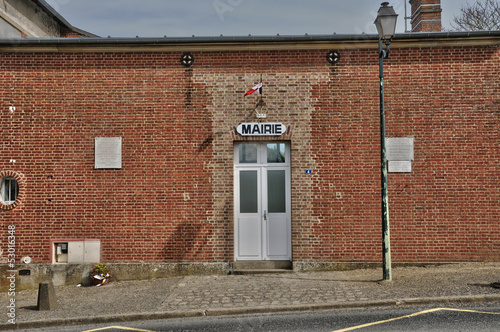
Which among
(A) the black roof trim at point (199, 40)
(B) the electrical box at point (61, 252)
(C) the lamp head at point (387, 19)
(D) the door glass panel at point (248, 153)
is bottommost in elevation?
(B) the electrical box at point (61, 252)

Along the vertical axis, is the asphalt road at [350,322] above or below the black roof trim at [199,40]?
below

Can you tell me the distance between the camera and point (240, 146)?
36.6 feet

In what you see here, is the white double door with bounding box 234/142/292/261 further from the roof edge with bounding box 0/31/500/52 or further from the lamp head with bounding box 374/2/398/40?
the lamp head with bounding box 374/2/398/40

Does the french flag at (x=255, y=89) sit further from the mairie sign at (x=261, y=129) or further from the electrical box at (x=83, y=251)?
the electrical box at (x=83, y=251)

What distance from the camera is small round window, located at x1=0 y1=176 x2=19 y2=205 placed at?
11.0 m

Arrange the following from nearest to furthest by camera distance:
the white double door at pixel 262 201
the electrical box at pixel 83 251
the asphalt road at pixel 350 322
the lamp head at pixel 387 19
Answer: the asphalt road at pixel 350 322
the lamp head at pixel 387 19
the electrical box at pixel 83 251
the white double door at pixel 262 201

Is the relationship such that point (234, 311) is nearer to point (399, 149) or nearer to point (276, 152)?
point (276, 152)

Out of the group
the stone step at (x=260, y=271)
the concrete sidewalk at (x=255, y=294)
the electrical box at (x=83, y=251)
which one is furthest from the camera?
the electrical box at (x=83, y=251)

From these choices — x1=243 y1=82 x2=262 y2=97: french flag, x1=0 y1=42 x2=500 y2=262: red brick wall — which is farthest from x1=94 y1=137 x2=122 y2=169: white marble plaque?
x1=243 y1=82 x2=262 y2=97: french flag

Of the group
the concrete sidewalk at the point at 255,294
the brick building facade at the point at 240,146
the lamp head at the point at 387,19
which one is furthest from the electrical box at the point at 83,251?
the lamp head at the point at 387,19

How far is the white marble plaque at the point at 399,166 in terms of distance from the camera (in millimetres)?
10758

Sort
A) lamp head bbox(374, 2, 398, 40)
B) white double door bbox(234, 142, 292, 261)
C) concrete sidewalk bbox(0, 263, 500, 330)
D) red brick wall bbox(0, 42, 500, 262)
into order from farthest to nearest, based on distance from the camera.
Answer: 1. white double door bbox(234, 142, 292, 261)
2. red brick wall bbox(0, 42, 500, 262)
3. lamp head bbox(374, 2, 398, 40)
4. concrete sidewalk bbox(0, 263, 500, 330)

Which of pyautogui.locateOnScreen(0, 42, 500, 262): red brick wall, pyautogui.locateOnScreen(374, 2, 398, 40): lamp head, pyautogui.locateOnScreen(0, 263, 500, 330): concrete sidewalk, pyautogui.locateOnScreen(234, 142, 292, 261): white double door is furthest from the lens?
pyautogui.locateOnScreen(234, 142, 292, 261): white double door

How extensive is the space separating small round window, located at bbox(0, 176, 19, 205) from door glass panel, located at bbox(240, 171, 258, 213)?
18.2 feet
